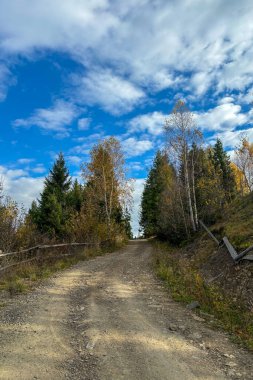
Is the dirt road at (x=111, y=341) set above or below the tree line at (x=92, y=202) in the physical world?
below

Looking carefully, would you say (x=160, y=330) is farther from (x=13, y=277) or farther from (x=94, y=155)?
(x=94, y=155)

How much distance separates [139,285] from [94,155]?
76.3 feet

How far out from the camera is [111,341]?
530 centimetres

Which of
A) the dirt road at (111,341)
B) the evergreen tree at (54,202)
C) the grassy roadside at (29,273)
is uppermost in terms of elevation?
the evergreen tree at (54,202)

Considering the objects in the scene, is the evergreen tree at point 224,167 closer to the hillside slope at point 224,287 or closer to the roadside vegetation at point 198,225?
the roadside vegetation at point 198,225

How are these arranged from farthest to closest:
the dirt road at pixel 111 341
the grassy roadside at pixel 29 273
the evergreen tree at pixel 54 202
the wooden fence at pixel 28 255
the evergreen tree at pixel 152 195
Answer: the evergreen tree at pixel 152 195 < the evergreen tree at pixel 54 202 < the wooden fence at pixel 28 255 < the grassy roadside at pixel 29 273 < the dirt road at pixel 111 341

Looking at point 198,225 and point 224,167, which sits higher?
point 224,167

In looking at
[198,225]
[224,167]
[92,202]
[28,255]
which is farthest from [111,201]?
[224,167]

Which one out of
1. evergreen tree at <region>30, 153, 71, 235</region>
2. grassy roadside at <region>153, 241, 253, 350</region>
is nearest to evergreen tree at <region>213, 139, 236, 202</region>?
evergreen tree at <region>30, 153, 71, 235</region>

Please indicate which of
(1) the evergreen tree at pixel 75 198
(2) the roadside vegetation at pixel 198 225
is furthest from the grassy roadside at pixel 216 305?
(1) the evergreen tree at pixel 75 198

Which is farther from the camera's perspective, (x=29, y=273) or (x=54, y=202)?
(x=54, y=202)

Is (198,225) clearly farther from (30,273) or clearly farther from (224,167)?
(224,167)

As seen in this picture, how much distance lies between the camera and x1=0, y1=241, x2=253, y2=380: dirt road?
4266 millimetres

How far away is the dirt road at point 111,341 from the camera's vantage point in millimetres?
4266
